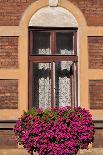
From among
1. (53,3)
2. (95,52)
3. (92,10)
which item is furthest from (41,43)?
(92,10)

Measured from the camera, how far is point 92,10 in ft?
33.1

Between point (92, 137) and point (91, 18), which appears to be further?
point (91, 18)

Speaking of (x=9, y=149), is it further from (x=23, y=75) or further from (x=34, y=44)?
(x=34, y=44)

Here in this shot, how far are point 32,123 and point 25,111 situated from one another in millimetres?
634

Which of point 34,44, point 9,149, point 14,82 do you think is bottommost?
point 9,149

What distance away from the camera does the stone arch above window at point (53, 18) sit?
1002cm

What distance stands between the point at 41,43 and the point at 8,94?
1.41 m

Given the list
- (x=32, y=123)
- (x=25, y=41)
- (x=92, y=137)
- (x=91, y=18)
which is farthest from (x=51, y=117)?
(x=91, y=18)

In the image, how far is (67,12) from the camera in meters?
10.1

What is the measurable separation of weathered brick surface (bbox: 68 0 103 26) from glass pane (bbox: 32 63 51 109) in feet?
4.51

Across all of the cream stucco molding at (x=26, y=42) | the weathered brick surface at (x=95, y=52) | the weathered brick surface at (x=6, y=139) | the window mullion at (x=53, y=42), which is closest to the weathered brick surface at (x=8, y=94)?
the cream stucco molding at (x=26, y=42)

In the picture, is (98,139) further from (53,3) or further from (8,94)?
(53,3)

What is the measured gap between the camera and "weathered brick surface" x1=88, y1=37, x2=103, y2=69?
998cm

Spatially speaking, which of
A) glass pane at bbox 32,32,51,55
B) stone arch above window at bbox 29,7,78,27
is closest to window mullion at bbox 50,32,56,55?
glass pane at bbox 32,32,51,55
